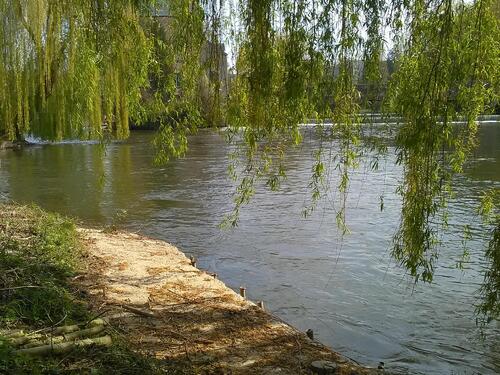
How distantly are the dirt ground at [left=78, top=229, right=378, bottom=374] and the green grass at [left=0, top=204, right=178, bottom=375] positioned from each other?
0.29 m

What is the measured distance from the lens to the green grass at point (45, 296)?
11.5ft

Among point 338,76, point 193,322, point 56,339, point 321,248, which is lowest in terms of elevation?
point 321,248

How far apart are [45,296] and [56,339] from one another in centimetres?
101

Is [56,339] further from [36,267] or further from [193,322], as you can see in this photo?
[36,267]

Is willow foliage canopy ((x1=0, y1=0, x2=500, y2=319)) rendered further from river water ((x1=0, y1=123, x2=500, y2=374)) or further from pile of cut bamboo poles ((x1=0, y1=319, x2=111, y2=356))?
pile of cut bamboo poles ((x1=0, y1=319, x2=111, y2=356))

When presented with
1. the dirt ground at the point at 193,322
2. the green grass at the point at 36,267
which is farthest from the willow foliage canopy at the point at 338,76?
the green grass at the point at 36,267

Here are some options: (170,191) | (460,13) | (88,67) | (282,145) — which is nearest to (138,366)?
(282,145)

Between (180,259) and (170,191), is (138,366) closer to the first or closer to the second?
(180,259)

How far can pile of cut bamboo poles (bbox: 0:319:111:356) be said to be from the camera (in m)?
3.64

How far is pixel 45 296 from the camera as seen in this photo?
4789 millimetres

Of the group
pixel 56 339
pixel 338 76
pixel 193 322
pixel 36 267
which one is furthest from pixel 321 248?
pixel 56 339

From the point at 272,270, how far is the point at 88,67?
4113 millimetres

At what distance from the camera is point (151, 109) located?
498cm

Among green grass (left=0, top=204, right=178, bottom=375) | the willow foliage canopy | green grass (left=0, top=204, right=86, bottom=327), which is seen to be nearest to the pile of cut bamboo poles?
green grass (left=0, top=204, right=178, bottom=375)
